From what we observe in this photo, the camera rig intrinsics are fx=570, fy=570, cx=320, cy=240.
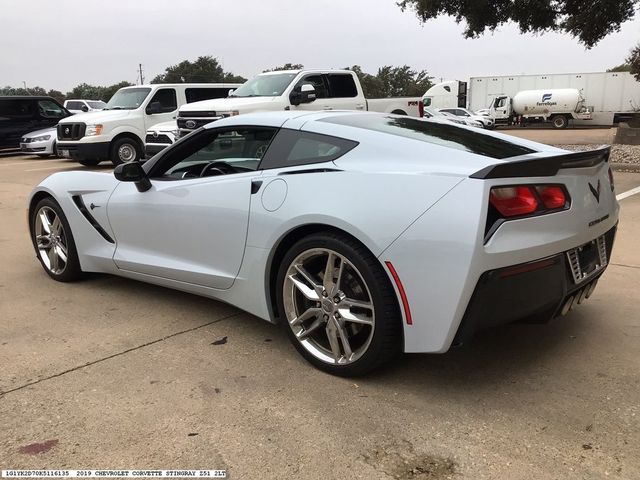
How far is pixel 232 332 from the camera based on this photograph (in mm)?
3680

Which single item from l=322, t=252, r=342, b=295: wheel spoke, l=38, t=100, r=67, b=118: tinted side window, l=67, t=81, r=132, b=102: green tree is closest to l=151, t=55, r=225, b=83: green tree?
l=67, t=81, r=132, b=102: green tree

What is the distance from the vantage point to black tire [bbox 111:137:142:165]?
13.4 m

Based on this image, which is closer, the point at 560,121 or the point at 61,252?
the point at 61,252

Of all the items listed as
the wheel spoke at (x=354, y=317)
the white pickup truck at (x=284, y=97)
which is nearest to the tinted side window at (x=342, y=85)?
the white pickup truck at (x=284, y=97)

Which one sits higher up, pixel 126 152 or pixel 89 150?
pixel 89 150

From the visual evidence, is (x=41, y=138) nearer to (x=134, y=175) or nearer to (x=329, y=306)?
(x=134, y=175)

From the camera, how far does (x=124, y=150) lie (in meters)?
13.5

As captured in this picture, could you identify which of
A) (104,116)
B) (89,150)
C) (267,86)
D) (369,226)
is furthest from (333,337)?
(104,116)

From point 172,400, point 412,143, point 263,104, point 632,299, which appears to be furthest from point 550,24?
point 172,400

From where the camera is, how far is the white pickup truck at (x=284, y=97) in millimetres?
10516

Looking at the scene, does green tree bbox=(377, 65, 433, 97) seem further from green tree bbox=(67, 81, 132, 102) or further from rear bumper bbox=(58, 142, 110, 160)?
rear bumper bbox=(58, 142, 110, 160)

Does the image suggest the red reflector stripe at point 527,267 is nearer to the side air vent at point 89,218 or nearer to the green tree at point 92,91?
the side air vent at point 89,218

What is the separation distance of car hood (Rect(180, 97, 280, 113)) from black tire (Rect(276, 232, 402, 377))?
25.8 feet

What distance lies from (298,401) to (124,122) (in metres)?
12.0
